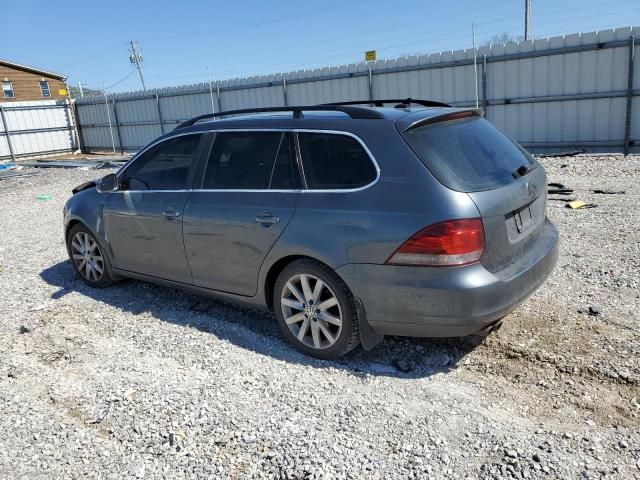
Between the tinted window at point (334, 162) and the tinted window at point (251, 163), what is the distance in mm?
134

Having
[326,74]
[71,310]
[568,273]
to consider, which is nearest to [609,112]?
[326,74]

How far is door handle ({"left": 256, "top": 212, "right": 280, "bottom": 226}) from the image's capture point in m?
3.95

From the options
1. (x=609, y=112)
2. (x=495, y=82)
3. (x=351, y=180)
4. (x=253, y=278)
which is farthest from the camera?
(x=495, y=82)

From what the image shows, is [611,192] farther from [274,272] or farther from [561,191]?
[274,272]

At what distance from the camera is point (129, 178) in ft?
17.0

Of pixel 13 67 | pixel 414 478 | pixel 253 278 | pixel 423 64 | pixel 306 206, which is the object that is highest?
pixel 13 67

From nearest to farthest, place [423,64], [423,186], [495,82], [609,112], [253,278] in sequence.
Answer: [423,186] → [253,278] → [609,112] → [495,82] → [423,64]

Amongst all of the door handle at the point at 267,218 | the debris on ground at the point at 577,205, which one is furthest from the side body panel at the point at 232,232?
the debris on ground at the point at 577,205

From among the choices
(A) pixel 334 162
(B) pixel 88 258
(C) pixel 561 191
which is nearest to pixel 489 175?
(A) pixel 334 162

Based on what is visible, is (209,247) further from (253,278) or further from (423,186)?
(423,186)

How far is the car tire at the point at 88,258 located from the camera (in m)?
5.61

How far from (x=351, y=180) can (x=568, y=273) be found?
2809 mm

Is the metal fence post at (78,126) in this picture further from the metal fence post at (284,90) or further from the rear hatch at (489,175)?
the rear hatch at (489,175)

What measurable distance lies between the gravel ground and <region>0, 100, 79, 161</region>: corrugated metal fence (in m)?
22.0
